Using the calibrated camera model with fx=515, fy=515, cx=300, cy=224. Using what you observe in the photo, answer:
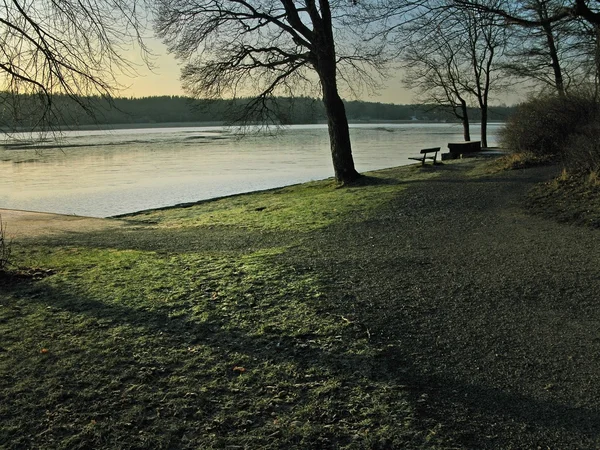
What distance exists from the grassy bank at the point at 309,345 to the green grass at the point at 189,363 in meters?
0.01

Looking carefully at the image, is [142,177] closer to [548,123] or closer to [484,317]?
[548,123]

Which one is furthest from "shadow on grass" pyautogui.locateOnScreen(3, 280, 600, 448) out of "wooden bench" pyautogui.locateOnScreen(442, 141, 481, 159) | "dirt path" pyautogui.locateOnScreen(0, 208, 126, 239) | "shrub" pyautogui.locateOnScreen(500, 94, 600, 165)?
"wooden bench" pyautogui.locateOnScreen(442, 141, 481, 159)

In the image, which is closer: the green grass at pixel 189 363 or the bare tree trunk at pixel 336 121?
the green grass at pixel 189 363

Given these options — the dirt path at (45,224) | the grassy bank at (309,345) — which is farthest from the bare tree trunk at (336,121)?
the grassy bank at (309,345)

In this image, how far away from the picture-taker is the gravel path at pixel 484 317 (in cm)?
296

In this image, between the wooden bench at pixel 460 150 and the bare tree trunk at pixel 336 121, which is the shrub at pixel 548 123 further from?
the wooden bench at pixel 460 150

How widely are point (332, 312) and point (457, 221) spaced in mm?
5134

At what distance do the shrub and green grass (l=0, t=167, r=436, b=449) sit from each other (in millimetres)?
12030

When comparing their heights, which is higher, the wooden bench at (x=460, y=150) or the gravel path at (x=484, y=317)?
the wooden bench at (x=460, y=150)

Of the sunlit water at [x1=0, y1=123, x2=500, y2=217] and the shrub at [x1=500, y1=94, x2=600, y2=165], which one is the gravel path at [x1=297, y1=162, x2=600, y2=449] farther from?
the sunlit water at [x1=0, y1=123, x2=500, y2=217]

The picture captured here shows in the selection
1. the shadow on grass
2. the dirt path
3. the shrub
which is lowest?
the shadow on grass

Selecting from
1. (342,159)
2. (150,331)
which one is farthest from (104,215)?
(150,331)

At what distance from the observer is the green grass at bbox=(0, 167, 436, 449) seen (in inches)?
111

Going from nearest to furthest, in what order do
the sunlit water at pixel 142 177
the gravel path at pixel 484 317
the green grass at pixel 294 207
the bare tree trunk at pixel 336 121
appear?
the gravel path at pixel 484 317
the green grass at pixel 294 207
the bare tree trunk at pixel 336 121
the sunlit water at pixel 142 177
